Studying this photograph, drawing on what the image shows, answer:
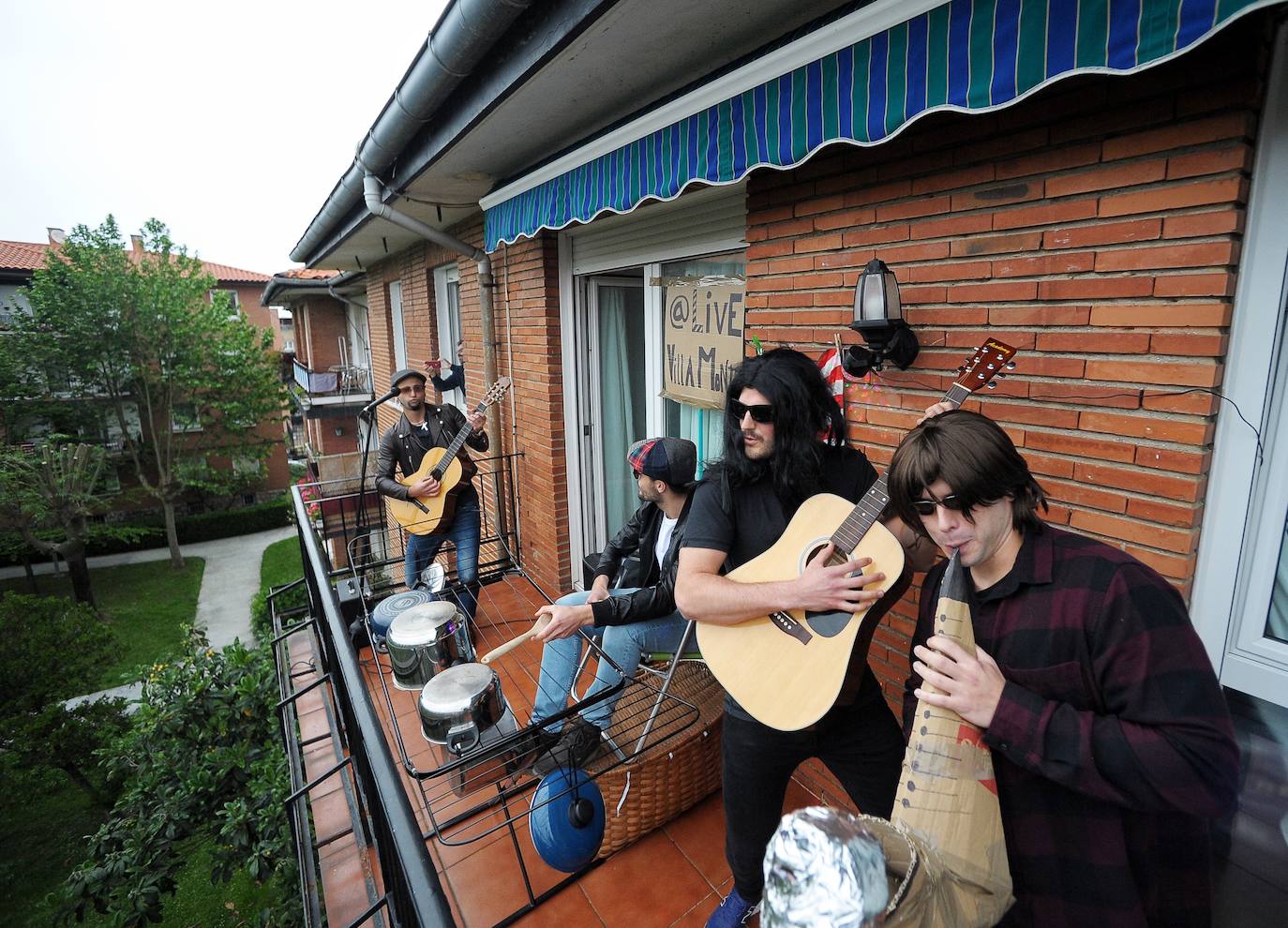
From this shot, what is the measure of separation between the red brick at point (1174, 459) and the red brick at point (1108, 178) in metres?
0.69

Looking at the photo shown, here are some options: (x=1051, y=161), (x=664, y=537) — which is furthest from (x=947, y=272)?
(x=664, y=537)

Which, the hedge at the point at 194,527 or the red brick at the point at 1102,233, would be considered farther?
the hedge at the point at 194,527

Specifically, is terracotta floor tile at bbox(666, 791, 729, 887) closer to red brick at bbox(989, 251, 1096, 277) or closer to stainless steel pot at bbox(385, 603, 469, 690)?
stainless steel pot at bbox(385, 603, 469, 690)

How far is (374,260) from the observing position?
30.7 ft

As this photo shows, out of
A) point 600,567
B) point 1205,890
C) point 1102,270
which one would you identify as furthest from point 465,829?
point 1102,270

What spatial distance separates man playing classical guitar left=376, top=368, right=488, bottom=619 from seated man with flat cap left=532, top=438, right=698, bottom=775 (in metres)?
1.76

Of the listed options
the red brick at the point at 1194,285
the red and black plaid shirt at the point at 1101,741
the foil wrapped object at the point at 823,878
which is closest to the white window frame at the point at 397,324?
the red brick at the point at 1194,285

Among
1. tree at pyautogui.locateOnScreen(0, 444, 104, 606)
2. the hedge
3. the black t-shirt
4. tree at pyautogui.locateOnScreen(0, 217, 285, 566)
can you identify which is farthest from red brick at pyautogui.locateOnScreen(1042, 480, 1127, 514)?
tree at pyautogui.locateOnScreen(0, 217, 285, 566)

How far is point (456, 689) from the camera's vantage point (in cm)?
232

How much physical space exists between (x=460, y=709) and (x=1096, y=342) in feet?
7.64

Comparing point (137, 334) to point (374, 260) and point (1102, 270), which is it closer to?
point (374, 260)

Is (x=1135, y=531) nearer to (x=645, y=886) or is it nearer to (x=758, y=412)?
(x=758, y=412)

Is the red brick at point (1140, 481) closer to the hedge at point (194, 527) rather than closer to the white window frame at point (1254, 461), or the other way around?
the white window frame at point (1254, 461)

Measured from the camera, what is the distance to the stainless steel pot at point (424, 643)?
276 cm
